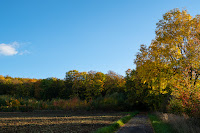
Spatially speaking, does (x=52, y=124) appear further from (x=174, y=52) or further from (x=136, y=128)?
(x=174, y=52)

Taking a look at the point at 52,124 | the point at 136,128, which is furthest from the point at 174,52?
the point at 52,124

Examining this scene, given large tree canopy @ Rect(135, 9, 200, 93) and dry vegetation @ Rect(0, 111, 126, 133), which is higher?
large tree canopy @ Rect(135, 9, 200, 93)

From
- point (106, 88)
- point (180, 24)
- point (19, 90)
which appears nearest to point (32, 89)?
point (19, 90)

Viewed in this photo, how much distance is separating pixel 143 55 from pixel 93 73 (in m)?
40.1

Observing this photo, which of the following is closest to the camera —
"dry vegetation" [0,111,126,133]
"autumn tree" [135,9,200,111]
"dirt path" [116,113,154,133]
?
"dry vegetation" [0,111,126,133]

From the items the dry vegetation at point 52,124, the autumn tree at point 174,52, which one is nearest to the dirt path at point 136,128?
the dry vegetation at point 52,124

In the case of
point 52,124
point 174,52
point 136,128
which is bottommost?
point 136,128

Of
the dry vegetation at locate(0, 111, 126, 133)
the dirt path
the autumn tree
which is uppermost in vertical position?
the autumn tree

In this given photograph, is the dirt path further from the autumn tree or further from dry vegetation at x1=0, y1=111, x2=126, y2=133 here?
the autumn tree

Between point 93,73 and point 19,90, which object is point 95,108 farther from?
point 19,90

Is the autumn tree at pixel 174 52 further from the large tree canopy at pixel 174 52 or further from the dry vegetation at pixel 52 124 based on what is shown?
the dry vegetation at pixel 52 124

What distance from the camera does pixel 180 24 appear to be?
873 inches

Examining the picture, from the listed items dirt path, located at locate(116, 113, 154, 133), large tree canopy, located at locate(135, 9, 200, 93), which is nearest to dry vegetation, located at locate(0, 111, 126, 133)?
dirt path, located at locate(116, 113, 154, 133)

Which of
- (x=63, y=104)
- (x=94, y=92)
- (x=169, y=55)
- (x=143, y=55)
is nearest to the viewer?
(x=169, y=55)
